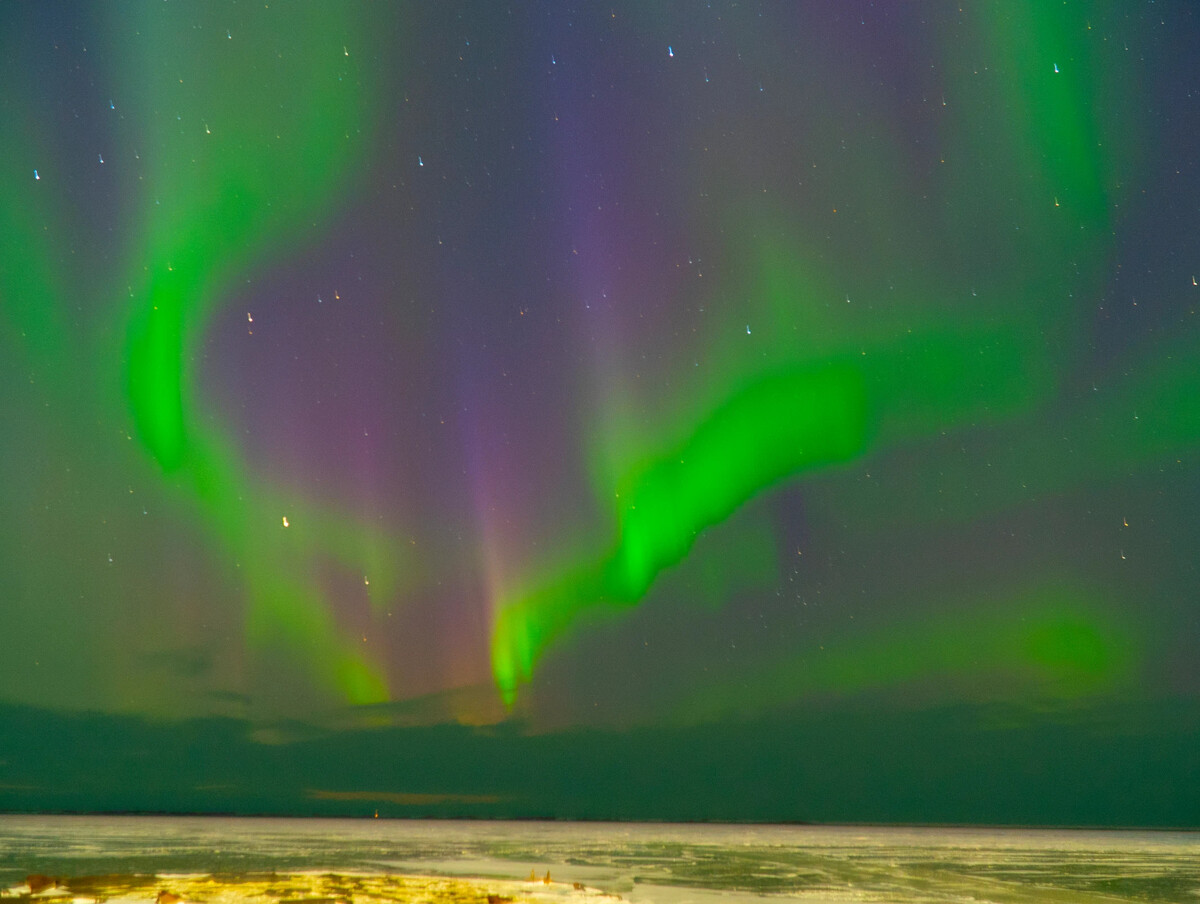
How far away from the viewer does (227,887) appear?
1082 inches

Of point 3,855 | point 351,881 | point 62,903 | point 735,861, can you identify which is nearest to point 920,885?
point 735,861

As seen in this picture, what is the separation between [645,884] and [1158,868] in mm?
27854

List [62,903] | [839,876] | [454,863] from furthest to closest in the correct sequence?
1. [454,863]
2. [839,876]
3. [62,903]

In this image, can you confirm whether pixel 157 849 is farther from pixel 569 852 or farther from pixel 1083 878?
pixel 1083 878

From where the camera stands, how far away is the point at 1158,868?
47062 millimetres

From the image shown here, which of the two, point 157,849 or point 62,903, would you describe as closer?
point 62,903

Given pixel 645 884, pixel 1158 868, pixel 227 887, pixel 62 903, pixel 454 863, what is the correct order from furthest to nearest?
pixel 1158 868
pixel 454 863
pixel 645 884
pixel 227 887
pixel 62 903

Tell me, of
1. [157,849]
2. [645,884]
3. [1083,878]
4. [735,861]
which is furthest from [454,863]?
[1083,878]

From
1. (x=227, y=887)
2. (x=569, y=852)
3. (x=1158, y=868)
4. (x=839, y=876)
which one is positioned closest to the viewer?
(x=227, y=887)

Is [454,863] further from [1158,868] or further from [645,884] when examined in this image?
[1158,868]

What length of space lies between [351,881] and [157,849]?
24.2 m

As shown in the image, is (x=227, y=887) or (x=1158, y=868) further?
(x=1158, y=868)

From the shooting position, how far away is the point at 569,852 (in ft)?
177

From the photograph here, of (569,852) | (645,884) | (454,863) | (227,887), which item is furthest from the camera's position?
(569,852)
